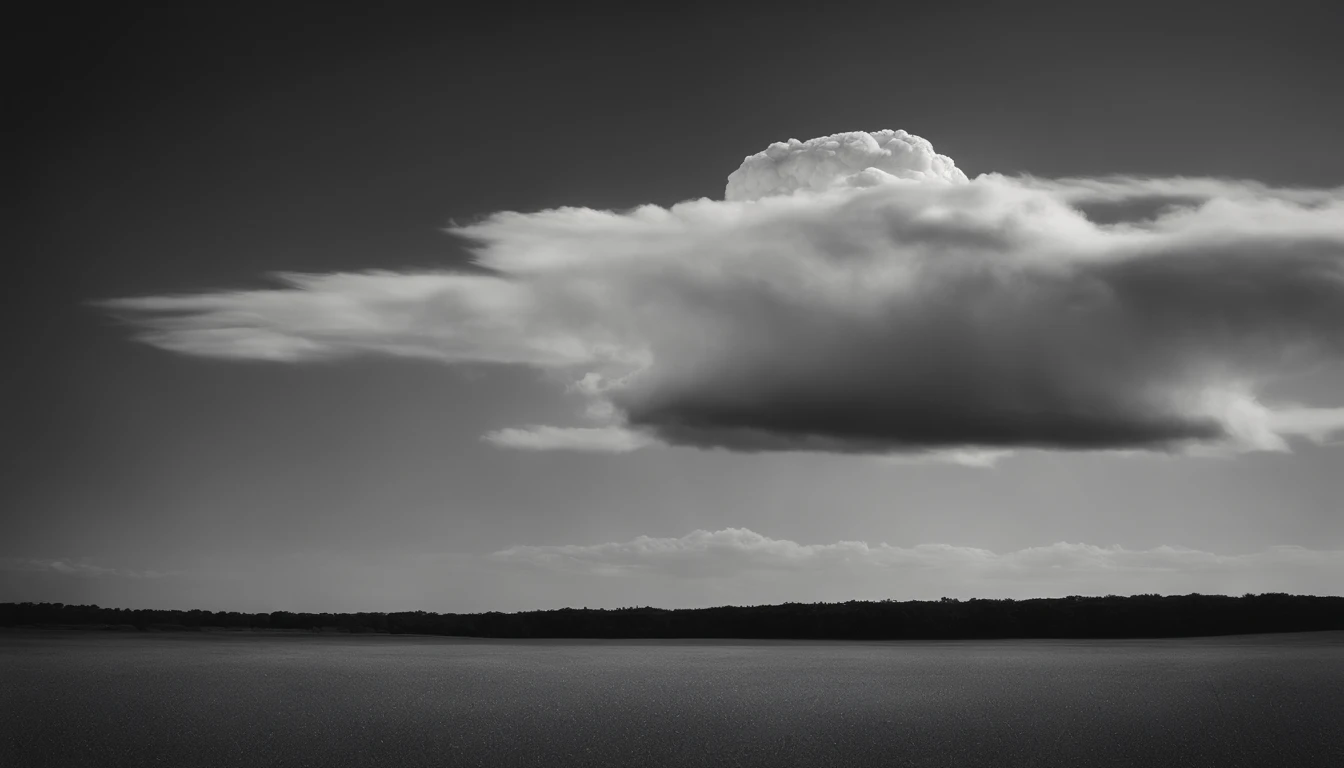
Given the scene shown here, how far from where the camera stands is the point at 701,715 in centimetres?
2378

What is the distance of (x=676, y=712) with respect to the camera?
79.5 ft

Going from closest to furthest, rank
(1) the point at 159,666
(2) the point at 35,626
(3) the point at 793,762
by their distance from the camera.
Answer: (3) the point at 793,762
(1) the point at 159,666
(2) the point at 35,626

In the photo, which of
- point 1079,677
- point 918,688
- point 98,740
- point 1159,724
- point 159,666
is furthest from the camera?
point 159,666

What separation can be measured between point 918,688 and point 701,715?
8166mm

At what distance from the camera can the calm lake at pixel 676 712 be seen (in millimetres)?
19672

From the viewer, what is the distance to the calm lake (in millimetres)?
19672

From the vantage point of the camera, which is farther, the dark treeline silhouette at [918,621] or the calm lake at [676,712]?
the dark treeline silhouette at [918,621]

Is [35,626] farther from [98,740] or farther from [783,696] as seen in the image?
[783,696]

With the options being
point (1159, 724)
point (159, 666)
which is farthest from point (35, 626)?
point (1159, 724)

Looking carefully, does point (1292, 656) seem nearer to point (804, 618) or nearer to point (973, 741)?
point (973, 741)

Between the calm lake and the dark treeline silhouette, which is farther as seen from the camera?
the dark treeline silhouette

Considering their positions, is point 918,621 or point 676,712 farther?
point 918,621

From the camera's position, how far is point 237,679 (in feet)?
100.0

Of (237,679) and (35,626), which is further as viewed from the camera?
(35,626)
